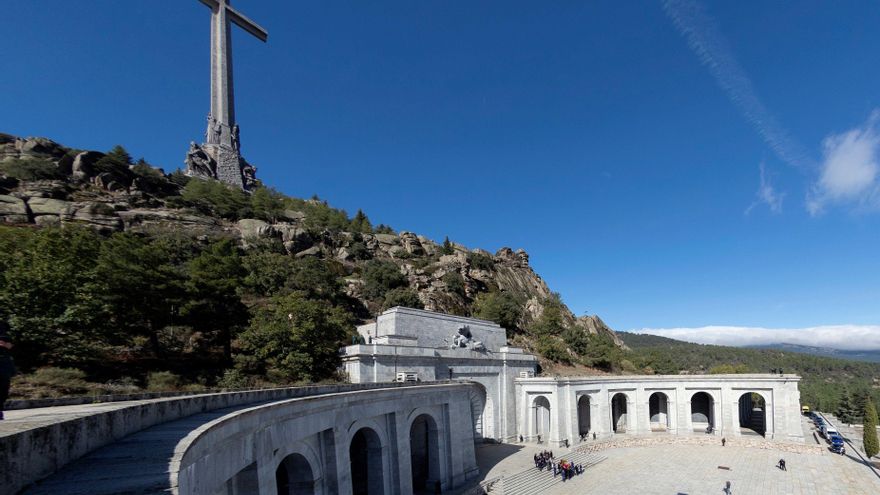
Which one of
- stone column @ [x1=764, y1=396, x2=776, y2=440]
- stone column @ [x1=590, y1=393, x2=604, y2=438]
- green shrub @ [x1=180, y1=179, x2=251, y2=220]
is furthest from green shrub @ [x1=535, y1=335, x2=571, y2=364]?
green shrub @ [x1=180, y1=179, x2=251, y2=220]

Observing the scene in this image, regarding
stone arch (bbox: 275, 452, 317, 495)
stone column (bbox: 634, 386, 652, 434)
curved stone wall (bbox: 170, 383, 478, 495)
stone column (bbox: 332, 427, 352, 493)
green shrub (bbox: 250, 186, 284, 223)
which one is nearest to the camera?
curved stone wall (bbox: 170, 383, 478, 495)

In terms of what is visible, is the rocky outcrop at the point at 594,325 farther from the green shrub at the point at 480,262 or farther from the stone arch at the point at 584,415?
the stone arch at the point at 584,415

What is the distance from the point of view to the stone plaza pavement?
85.2 ft

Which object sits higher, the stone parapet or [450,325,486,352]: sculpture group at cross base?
the stone parapet

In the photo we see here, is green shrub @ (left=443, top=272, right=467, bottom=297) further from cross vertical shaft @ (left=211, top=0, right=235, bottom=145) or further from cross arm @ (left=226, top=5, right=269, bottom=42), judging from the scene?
cross arm @ (left=226, top=5, right=269, bottom=42)

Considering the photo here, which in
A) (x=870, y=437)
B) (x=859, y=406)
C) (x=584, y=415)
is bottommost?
(x=859, y=406)

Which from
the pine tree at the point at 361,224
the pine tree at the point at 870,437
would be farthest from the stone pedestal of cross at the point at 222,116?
the pine tree at the point at 870,437

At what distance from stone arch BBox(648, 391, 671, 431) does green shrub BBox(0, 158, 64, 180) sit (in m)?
78.6

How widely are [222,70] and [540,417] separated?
79.5 m

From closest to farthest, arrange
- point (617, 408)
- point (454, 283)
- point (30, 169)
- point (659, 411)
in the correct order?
1. point (659, 411)
2. point (617, 408)
3. point (30, 169)
4. point (454, 283)

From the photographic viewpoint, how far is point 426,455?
2547cm

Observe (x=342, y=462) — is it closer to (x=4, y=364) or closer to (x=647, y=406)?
(x=4, y=364)

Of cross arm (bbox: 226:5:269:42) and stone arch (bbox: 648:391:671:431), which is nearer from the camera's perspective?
stone arch (bbox: 648:391:671:431)

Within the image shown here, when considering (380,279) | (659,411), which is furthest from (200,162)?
(659,411)
